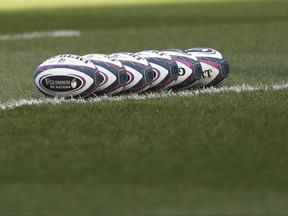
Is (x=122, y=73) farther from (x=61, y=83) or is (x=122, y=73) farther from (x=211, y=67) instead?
(x=211, y=67)

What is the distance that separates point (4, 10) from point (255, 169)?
17.5 metres

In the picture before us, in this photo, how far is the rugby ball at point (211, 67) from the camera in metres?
9.47

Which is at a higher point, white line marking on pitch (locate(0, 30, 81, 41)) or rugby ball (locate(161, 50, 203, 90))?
white line marking on pitch (locate(0, 30, 81, 41))

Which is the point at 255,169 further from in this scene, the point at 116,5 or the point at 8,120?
the point at 116,5

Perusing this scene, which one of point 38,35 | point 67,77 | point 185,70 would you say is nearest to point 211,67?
point 185,70

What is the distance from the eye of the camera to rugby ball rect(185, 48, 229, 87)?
9.47m

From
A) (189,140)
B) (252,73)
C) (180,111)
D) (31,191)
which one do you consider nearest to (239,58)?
(252,73)

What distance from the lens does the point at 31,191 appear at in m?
6.45

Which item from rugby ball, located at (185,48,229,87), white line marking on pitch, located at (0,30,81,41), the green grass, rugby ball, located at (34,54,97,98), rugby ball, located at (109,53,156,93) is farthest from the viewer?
white line marking on pitch, located at (0,30,81,41)

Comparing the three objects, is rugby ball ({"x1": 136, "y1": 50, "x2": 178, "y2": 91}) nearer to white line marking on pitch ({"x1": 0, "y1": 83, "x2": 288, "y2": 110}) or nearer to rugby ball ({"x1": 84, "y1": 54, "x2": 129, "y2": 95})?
white line marking on pitch ({"x1": 0, "y1": 83, "x2": 288, "y2": 110})

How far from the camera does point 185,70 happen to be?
930cm

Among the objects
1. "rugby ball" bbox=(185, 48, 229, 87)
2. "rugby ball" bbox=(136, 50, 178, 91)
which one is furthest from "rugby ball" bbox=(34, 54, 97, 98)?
"rugby ball" bbox=(185, 48, 229, 87)

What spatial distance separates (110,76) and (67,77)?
33 centimetres

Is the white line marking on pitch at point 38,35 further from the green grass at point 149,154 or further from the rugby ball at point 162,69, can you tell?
the rugby ball at point 162,69
